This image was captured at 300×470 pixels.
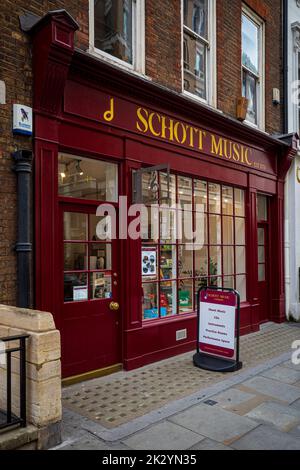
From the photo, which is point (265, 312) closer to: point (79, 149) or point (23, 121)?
point (79, 149)

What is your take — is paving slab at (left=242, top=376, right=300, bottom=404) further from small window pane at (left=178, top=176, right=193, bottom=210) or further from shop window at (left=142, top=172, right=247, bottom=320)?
small window pane at (left=178, top=176, right=193, bottom=210)

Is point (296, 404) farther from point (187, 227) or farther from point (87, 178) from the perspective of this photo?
point (87, 178)

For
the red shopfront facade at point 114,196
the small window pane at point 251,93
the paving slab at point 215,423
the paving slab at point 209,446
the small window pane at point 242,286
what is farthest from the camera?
the small window pane at point 251,93

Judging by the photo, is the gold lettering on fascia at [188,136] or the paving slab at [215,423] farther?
the gold lettering on fascia at [188,136]

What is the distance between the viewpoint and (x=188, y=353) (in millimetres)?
6648

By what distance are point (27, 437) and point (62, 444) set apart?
402 millimetres

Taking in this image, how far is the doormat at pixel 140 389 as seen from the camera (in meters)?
4.30

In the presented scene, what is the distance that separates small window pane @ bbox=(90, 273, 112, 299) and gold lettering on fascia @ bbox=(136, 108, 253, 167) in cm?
226

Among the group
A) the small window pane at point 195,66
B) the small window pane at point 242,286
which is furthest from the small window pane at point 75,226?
the small window pane at point 242,286

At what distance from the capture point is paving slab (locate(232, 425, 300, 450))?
3531 mm

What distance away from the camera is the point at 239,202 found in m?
8.46

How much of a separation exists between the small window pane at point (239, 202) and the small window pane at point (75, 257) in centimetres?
406

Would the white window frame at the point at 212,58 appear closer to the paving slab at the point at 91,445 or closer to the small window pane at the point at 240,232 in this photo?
the small window pane at the point at 240,232

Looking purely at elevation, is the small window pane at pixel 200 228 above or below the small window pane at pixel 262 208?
below
